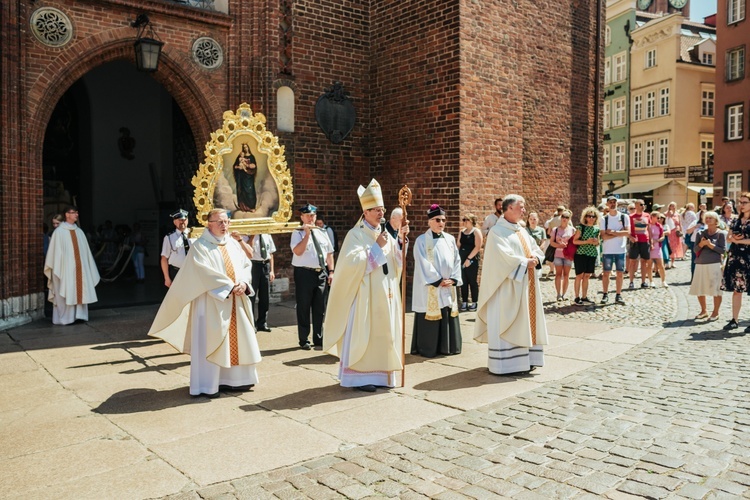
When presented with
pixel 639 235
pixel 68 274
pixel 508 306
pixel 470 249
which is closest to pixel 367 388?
pixel 508 306

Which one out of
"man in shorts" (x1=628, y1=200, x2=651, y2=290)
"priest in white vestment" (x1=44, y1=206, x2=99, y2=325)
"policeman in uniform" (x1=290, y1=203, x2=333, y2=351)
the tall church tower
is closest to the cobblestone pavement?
"policeman in uniform" (x1=290, y1=203, x2=333, y2=351)

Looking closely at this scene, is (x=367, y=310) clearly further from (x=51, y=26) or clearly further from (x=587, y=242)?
(x=51, y=26)

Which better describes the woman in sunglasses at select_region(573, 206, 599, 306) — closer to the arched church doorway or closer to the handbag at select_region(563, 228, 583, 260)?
the handbag at select_region(563, 228, 583, 260)

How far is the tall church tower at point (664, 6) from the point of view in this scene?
4228cm

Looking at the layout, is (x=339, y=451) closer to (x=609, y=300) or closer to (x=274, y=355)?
(x=274, y=355)

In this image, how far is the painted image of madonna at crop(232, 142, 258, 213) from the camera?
7.91m

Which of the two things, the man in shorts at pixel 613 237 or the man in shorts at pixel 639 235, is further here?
the man in shorts at pixel 639 235

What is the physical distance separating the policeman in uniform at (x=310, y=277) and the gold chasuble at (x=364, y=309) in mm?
1862

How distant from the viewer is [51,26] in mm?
9984

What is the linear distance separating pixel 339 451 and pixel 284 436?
1.74ft

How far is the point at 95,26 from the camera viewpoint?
1034 centimetres

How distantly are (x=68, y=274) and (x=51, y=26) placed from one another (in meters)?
3.84

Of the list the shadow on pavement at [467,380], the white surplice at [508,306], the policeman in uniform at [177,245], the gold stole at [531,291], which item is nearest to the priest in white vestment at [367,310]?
the shadow on pavement at [467,380]

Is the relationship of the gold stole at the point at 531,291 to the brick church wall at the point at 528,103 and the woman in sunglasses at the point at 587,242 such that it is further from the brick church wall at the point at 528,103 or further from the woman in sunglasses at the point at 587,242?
the brick church wall at the point at 528,103
